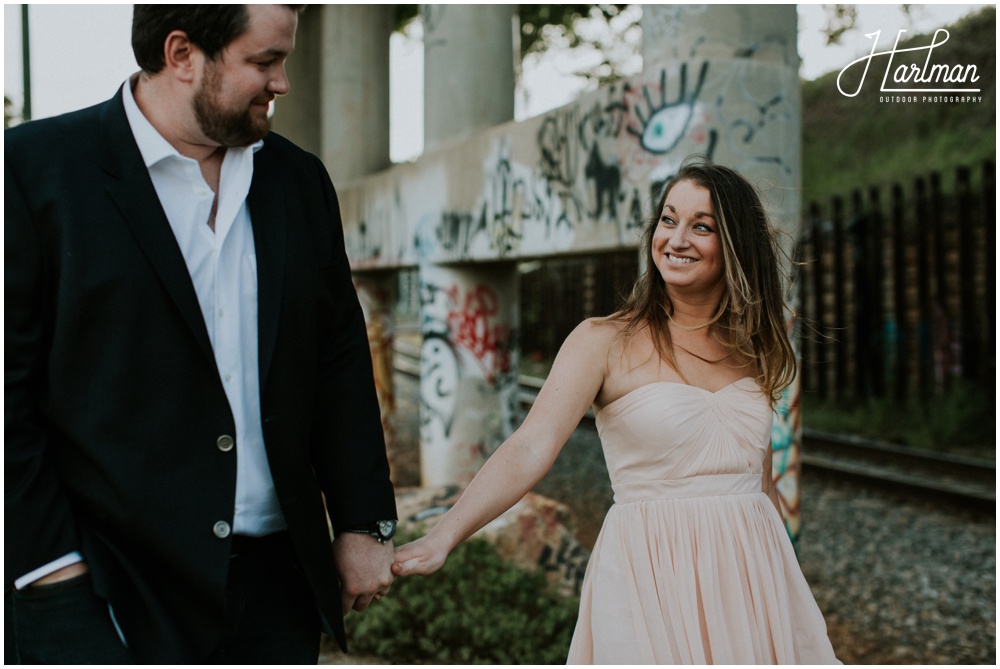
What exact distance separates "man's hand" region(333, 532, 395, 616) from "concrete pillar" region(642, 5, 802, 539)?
11.5 feet

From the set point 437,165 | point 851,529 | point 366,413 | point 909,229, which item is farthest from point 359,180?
point 366,413

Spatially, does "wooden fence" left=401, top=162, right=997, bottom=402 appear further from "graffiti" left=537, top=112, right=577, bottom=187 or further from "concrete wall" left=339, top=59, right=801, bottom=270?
"graffiti" left=537, top=112, right=577, bottom=187

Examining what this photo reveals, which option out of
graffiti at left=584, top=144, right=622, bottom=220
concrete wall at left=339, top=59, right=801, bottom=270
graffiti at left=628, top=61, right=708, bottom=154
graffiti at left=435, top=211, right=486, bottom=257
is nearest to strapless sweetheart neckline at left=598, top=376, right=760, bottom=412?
concrete wall at left=339, top=59, right=801, bottom=270

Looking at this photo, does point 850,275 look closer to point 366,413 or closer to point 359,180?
point 359,180

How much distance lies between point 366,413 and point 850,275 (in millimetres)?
14360

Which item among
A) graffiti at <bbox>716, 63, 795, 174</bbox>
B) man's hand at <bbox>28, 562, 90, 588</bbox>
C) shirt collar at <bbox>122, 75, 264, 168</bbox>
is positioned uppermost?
graffiti at <bbox>716, 63, 795, 174</bbox>

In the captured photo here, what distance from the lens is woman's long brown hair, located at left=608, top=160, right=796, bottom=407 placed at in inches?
111

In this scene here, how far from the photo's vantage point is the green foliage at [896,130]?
1797cm

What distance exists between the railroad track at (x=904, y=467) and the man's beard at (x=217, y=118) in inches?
319

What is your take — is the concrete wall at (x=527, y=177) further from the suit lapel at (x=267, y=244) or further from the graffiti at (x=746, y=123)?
the suit lapel at (x=267, y=244)

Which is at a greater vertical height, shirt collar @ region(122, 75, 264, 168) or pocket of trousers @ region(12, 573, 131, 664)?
shirt collar @ region(122, 75, 264, 168)

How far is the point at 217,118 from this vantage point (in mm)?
2297

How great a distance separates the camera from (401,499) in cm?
707

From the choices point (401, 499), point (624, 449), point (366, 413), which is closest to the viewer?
point (366, 413)
